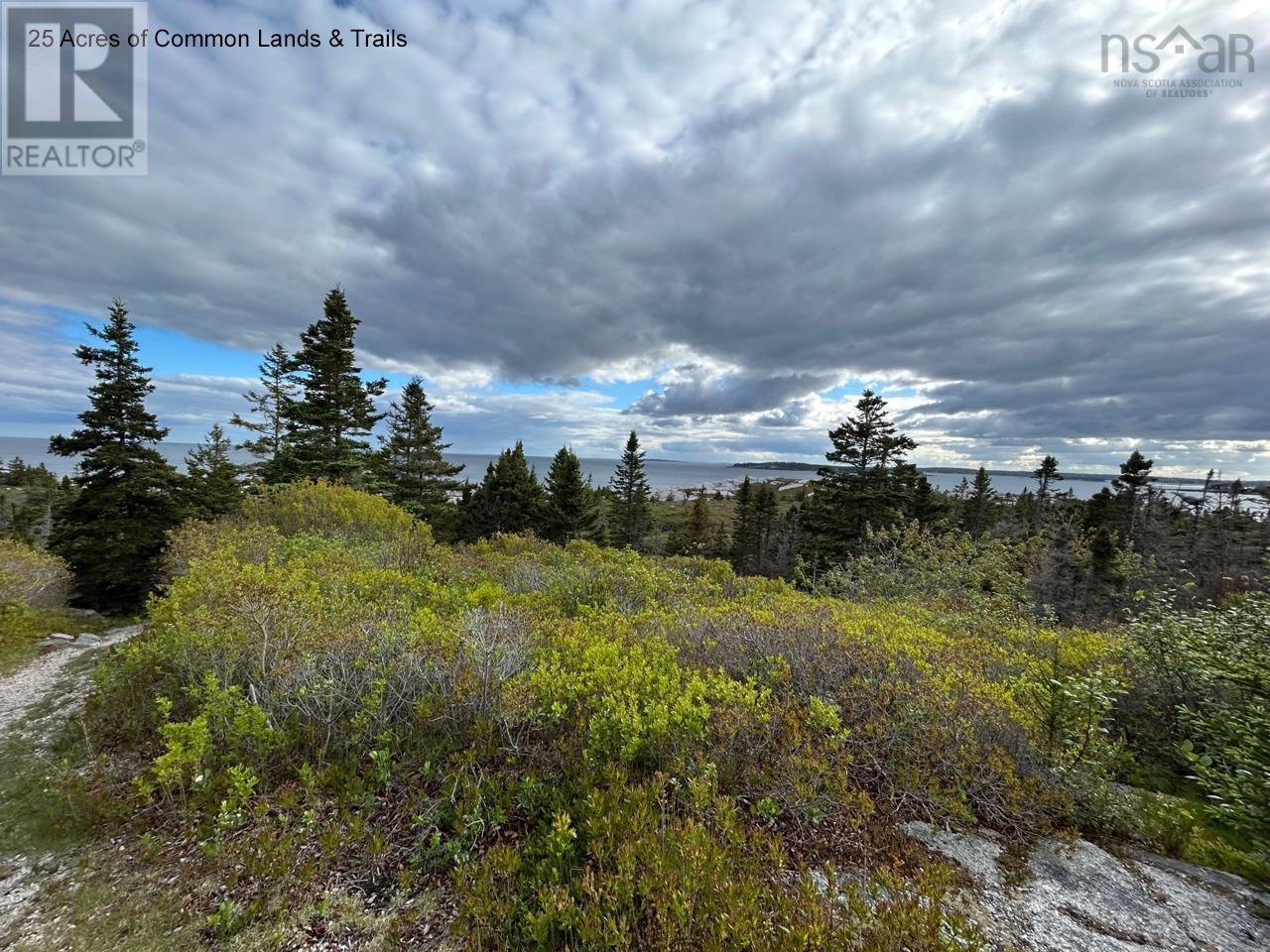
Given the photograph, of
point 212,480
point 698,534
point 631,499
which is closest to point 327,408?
point 212,480

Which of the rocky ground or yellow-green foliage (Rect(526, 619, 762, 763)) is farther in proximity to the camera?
yellow-green foliage (Rect(526, 619, 762, 763))

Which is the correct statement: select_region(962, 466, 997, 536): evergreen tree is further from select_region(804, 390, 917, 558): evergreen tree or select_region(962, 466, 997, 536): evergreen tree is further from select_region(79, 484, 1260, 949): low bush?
select_region(79, 484, 1260, 949): low bush

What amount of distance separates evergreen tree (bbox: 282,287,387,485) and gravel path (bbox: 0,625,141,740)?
42.8 feet

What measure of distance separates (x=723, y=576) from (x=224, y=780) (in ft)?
30.7

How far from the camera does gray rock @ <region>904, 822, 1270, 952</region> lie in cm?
276

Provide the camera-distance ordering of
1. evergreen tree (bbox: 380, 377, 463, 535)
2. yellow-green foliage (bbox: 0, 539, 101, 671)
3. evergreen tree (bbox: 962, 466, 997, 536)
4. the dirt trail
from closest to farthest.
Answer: the dirt trail → yellow-green foliage (bbox: 0, 539, 101, 671) → evergreen tree (bbox: 380, 377, 463, 535) → evergreen tree (bbox: 962, 466, 997, 536)

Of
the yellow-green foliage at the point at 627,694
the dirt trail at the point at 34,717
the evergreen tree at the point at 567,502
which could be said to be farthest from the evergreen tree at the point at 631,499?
the yellow-green foliage at the point at 627,694

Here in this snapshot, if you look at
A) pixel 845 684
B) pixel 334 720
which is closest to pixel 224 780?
pixel 334 720

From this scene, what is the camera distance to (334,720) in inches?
176

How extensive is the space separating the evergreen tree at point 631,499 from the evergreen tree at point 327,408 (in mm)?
21460

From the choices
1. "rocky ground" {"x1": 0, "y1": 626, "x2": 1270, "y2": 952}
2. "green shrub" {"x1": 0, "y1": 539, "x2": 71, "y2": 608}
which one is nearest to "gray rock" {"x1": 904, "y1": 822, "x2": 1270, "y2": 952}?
"rocky ground" {"x1": 0, "y1": 626, "x2": 1270, "y2": 952}

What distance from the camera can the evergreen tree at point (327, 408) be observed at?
2181cm

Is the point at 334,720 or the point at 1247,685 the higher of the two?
the point at 1247,685

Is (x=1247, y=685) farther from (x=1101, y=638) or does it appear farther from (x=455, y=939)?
(x=455, y=939)
